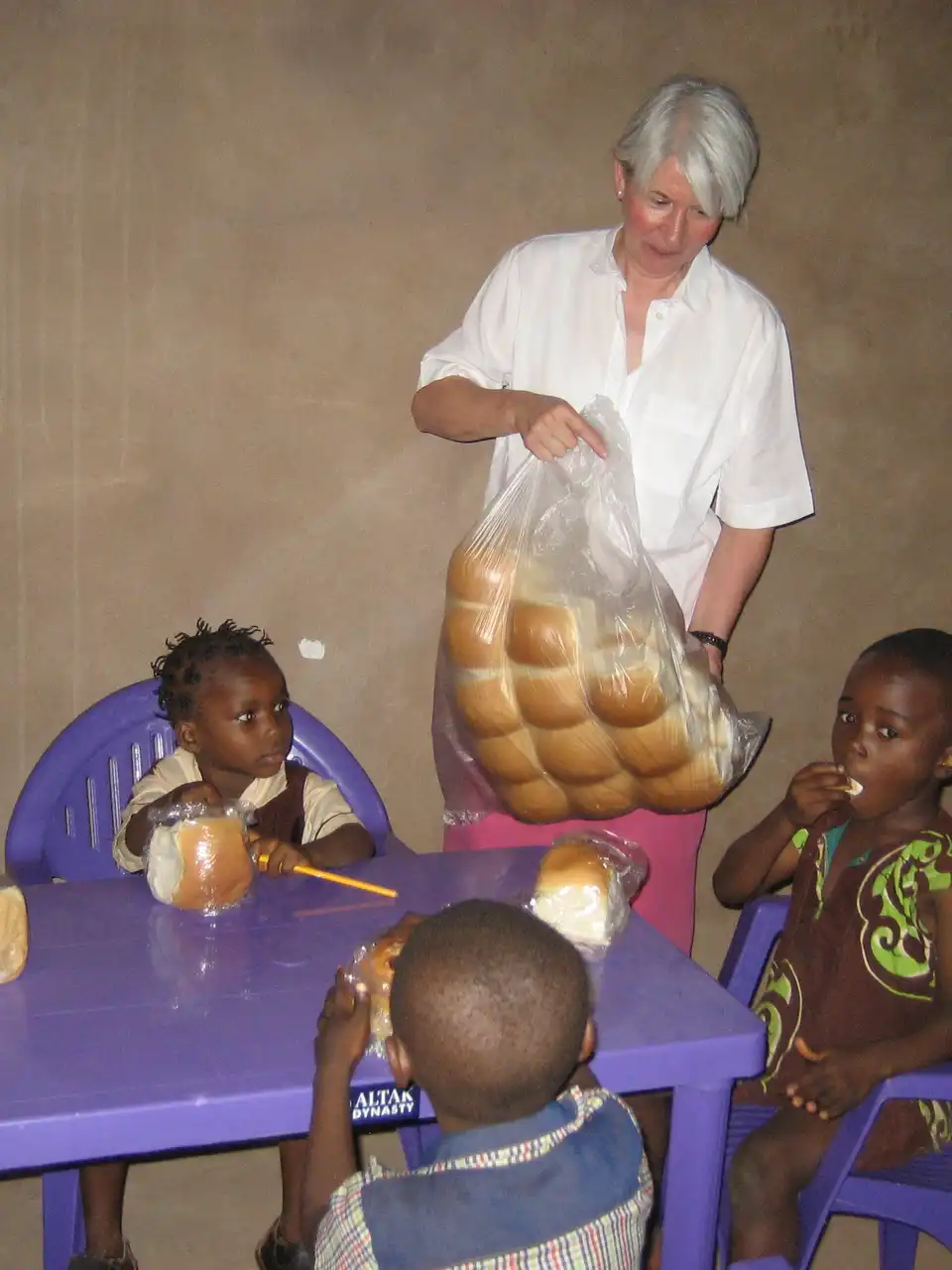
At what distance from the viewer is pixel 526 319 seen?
6.92 feet

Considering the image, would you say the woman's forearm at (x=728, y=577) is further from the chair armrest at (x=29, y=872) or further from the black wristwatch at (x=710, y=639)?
the chair armrest at (x=29, y=872)

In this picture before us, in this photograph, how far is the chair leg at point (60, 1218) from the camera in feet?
6.09

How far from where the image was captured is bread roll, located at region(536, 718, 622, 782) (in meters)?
1.79

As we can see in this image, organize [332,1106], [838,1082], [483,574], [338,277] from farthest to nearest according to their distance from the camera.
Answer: [338,277] < [483,574] < [838,1082] < [332,1106]

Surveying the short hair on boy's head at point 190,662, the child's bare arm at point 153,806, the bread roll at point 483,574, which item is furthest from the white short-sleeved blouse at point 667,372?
the child's bare arm at point 153,806

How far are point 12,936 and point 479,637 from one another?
30.3 inches

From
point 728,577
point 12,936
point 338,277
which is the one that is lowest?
point 12,936

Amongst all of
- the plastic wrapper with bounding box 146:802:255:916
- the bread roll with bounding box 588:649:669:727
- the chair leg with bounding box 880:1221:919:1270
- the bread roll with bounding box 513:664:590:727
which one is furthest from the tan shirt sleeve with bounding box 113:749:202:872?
the chair leg with bounding box 880:1221:919:1270

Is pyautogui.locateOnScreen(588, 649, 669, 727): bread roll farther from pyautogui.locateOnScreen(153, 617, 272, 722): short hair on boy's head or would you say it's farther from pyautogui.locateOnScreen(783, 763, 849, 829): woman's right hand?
pyautogui.locateOnScreen(153, 617, 272, 722): short hair on boy's head

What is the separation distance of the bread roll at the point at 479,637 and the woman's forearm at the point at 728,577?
Answer: 19.1 inches

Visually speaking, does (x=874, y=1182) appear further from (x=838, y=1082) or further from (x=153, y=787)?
(x=153, y=787)

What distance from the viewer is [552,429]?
71.0 inches

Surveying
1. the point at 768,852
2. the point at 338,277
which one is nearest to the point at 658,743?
the point at 768,852

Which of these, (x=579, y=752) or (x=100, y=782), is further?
(x=100, y=782)
